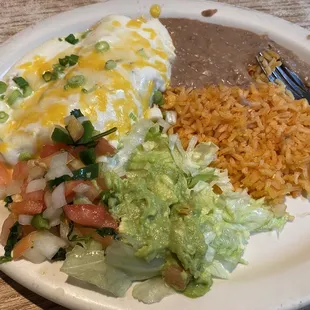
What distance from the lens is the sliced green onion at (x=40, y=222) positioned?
6.69 feet

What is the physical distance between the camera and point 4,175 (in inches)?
94.6

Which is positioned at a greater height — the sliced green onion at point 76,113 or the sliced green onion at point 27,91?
the sliced green onion at point 76,113

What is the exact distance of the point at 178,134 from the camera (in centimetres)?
272

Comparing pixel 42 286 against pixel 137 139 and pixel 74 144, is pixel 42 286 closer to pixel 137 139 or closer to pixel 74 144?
pixel 74 144

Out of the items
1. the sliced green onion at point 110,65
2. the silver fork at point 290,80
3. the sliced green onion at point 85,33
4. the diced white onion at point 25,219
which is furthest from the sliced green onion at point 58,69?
the silver fork at point 290,80

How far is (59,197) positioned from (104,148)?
1.31ft

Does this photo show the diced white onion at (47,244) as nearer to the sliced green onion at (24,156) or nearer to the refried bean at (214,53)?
the sliced green onion at (24,156)

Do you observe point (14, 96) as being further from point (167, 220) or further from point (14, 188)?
point (167, 220)

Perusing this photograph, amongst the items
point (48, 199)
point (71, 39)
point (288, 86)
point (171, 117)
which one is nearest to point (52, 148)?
point (48, 199)

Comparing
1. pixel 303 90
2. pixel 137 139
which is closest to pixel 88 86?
pixel 137 139

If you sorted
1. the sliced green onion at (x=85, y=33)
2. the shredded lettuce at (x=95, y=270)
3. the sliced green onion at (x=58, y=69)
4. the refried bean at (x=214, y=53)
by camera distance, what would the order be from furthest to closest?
the sliced green onion at (x=85, y=33)
the refried bean at (x=214, y=53)
the sliced green onion at (x=58, y=69)
the shredded lettuce at (x=95, y=270)

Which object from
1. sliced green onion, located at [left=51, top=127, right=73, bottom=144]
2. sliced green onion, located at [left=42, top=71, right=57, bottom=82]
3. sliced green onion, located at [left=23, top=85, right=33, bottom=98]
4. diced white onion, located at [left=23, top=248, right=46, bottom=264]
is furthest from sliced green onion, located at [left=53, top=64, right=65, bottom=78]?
diced white onion, located at [left=23, top=248, right=46, bottom=264]

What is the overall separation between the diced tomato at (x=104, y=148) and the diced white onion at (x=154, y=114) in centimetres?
44

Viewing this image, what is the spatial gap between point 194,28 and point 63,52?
1.01 meters
